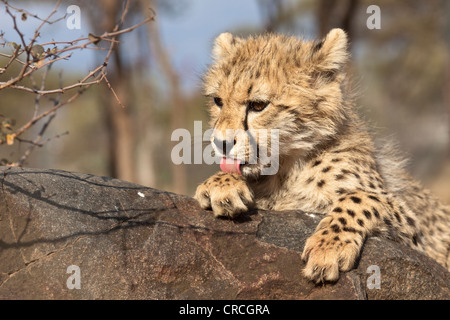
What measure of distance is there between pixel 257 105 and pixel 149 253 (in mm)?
1342

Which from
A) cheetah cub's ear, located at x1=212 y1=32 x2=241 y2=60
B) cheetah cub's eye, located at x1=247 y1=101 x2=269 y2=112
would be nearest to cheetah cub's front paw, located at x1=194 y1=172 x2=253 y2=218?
cheetah cub's eye, located at x1=247 y1=101 x2=269 y2=112

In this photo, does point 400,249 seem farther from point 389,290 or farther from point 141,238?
point 141,238

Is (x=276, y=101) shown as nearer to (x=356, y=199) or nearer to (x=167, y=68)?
(x=356, y=199)

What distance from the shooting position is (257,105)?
405 cm

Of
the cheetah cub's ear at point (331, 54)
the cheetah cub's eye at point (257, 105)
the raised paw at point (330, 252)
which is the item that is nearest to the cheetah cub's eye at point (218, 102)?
the cheetah cub's eye at point (257, 105)

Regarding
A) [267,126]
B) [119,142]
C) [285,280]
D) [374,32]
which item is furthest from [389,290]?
[374,32]

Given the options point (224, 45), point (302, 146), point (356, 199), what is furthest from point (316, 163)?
point (224, 45)

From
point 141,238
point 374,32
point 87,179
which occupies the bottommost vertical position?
point 141,238

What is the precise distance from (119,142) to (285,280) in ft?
33.9

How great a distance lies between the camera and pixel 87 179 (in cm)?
384

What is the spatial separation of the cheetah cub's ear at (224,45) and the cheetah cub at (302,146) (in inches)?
3.8

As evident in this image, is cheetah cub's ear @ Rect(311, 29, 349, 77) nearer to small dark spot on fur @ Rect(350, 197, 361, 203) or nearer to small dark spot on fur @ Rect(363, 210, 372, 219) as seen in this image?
small dark spot on fur @ Rect(350, 197, 361, 203)

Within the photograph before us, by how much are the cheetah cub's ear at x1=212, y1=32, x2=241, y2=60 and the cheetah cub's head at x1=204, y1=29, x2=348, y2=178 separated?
224 mm

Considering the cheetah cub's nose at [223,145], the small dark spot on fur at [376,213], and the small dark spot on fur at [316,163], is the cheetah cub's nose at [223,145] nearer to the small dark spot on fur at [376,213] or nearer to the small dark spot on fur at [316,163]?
the small dark spot on fur at [316,163]
